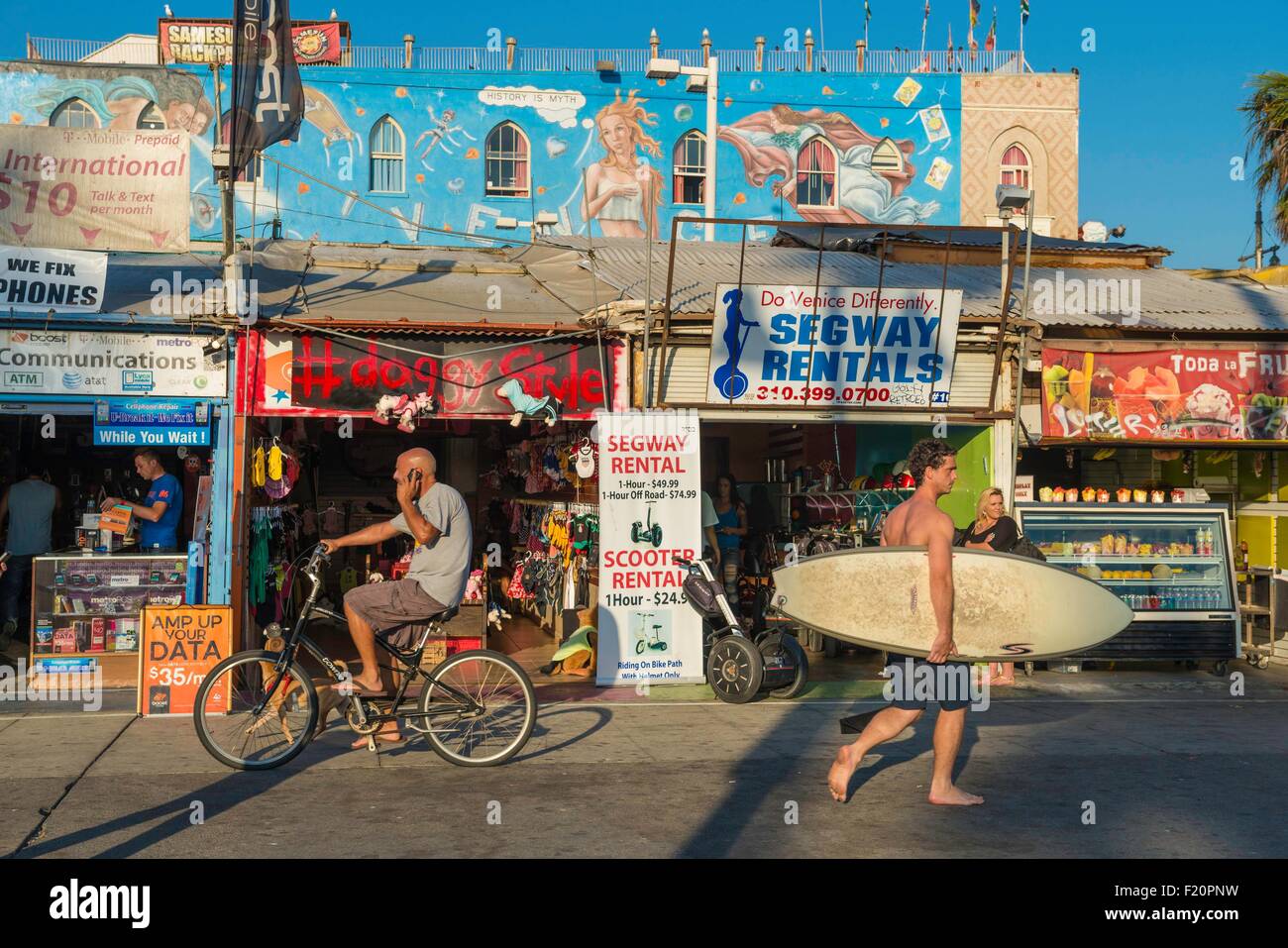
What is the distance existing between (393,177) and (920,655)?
25614 mm

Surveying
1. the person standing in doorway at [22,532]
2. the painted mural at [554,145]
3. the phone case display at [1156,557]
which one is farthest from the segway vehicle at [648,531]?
the painted mural at [554,145]

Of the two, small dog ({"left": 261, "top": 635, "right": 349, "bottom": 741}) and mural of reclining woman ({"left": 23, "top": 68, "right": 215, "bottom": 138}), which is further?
mural of reclining woman ({"left": 23, "top": 68, "right": 215, "bottom": 138})

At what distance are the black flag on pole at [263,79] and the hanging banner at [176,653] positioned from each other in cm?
415

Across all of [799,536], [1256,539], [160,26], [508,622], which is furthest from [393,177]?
[1256,539]

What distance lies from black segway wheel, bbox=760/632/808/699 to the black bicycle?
374 cm

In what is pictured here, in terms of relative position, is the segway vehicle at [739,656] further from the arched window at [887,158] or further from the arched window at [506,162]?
the arched window at [887,158]

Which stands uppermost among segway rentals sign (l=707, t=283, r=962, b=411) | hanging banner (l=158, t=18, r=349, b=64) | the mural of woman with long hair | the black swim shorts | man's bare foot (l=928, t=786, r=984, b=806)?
hanging banner (l=158, t=18, r=349, b=64)

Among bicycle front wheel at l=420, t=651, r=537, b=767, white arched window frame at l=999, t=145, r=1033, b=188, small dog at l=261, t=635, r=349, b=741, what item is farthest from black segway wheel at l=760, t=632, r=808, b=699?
white arched window frame at l=999, t=145, r=1033, b=188

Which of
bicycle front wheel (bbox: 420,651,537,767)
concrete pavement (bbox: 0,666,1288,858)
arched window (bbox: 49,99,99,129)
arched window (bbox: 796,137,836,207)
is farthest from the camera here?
arched window (bbox: 796,137,836,207)

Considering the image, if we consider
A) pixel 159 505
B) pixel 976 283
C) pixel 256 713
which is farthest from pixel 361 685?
pixel 976 283

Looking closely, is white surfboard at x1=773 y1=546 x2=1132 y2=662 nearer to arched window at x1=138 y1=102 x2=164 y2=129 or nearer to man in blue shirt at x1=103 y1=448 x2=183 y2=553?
man in blue shirt at x1=103 y1=448 x2=183 y2=553

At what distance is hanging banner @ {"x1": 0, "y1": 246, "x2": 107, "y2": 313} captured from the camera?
38.8 ft

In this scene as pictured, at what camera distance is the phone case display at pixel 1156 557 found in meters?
14.0

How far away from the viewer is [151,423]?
473 inches
